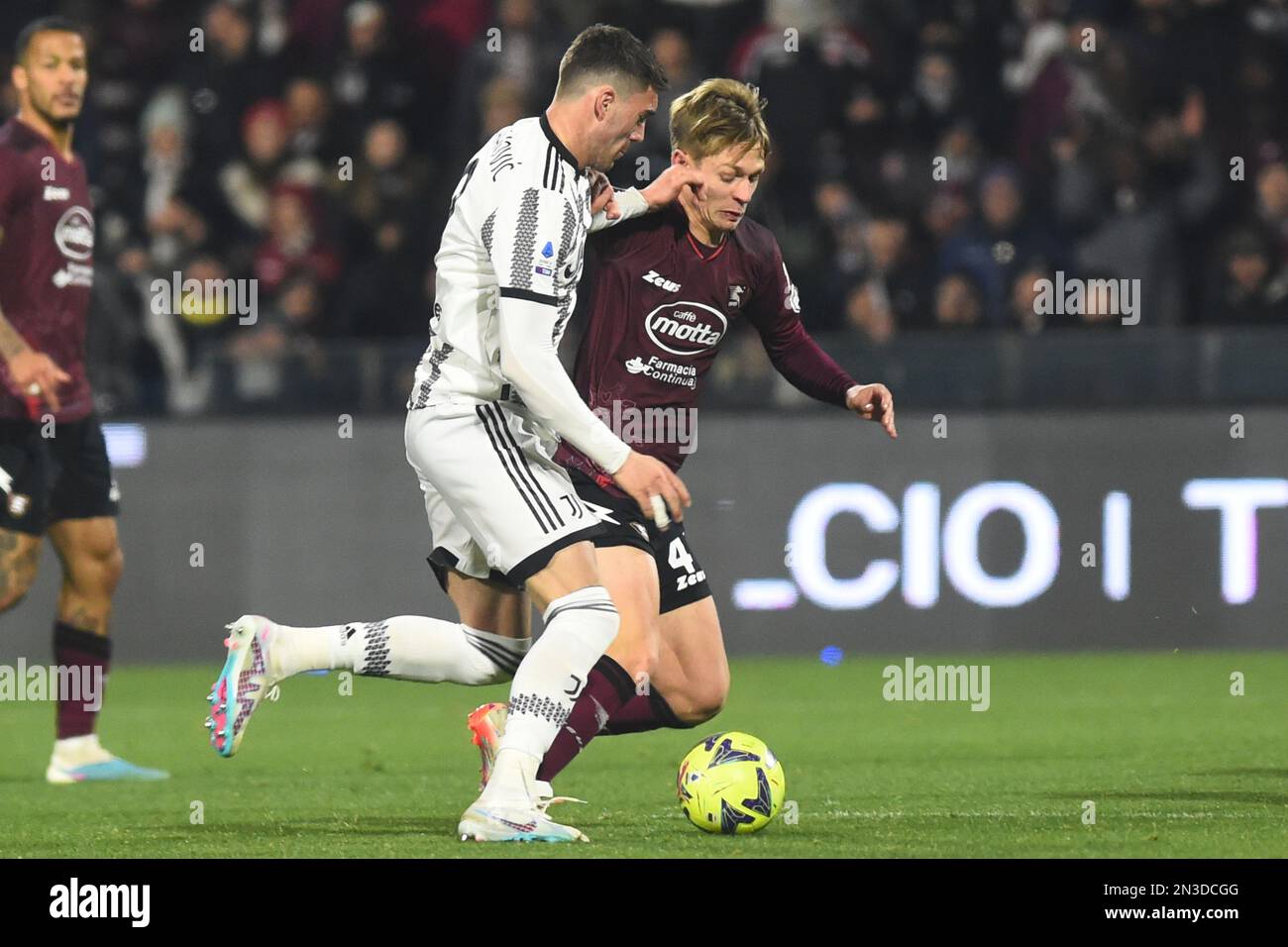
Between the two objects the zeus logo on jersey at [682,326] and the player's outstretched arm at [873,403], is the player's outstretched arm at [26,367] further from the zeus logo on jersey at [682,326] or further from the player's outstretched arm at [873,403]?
the player's outstretched arm at [873,403]

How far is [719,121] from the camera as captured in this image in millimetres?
6980

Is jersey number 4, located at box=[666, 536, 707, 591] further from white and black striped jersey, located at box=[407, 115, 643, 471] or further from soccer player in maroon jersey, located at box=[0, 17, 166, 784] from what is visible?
soccer player in maroon jersey, located at box=[0, 17, 166, 784]

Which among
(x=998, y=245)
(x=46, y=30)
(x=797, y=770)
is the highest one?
(x=46, y=30)

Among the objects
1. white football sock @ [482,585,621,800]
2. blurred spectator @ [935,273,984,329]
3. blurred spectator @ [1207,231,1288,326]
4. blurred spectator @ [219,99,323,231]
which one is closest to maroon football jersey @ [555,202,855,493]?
white football sock @ [482,585,621,800]

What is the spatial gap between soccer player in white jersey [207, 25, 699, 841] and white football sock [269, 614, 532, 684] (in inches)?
1.0

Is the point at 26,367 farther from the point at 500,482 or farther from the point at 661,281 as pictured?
the point at 500,482

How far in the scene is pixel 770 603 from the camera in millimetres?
11922

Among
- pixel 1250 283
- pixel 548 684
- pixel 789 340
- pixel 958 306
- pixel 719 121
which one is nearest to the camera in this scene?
pixel 548 684

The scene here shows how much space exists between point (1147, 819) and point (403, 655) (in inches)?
83.0

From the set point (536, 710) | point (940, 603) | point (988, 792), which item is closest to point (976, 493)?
point (940, 603)

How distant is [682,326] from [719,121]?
2.14 feet

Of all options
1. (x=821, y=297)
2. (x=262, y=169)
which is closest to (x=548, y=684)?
(x=821, y=297)

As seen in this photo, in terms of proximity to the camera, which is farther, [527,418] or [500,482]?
[527,418]

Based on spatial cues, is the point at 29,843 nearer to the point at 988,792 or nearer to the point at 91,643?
the point at 91,643
